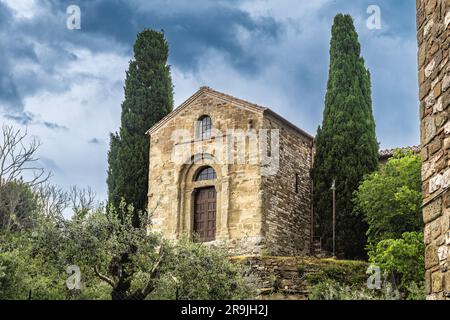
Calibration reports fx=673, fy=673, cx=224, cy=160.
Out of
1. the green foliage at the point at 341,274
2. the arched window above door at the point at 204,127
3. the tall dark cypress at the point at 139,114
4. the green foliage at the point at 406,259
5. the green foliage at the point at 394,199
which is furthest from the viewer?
the tall dark cypress at the point at 139,114

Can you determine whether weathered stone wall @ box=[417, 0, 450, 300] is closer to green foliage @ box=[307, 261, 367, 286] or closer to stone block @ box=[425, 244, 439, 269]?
stone block @ box=[425, 244, 439, 269]

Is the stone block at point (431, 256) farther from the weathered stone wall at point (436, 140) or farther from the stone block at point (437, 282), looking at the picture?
the stone block at point (437, 282)

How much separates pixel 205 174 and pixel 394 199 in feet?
23.1

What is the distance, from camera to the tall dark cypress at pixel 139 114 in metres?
26.9

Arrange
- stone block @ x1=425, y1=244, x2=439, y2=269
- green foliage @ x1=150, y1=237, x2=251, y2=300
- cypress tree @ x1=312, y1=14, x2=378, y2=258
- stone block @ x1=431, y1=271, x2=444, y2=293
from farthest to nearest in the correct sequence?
cypress tree @ x1=312, y1=14, x2=378, y2=258 → green foliage @ x1=150, y1=237, x2=251, y2=300 → stone block @ x1=425, y1=244, x2=439, y2=269 → stone block @ x1=431, y1=271, x2=444, y2=293

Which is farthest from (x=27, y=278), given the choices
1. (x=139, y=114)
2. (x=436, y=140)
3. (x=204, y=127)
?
(x=139, y=114)

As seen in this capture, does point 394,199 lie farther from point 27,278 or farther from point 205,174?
point 27,278

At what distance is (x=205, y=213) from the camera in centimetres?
2444

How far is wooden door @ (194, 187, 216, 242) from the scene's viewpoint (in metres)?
24.1

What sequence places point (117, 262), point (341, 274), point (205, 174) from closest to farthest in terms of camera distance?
point (117, 262), point (341, 274), point (205, 174)

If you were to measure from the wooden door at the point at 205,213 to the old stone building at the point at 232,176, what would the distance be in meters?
0.04

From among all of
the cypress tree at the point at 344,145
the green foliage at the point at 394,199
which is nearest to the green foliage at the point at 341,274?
the green foliage at the point at 394,199

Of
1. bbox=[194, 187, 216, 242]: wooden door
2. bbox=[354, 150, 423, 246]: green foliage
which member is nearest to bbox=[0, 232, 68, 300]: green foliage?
bbox=[194, 187, 216, 242]: wooden door

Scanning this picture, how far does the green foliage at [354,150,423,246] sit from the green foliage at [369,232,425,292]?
1497 mm
